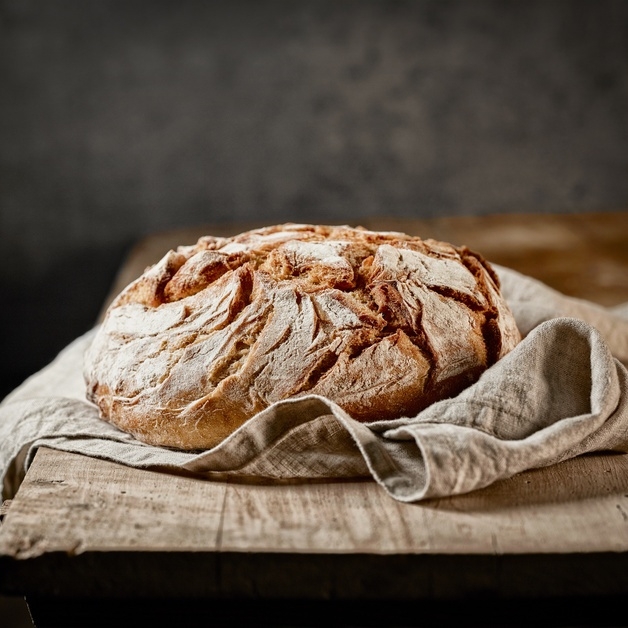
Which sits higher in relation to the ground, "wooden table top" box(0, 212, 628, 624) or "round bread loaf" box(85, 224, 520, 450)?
"round bread loaf" box(85, 224, 520, 450)

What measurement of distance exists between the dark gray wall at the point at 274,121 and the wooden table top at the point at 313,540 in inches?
109

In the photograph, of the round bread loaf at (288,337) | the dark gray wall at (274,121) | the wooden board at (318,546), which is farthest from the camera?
the dark gray wall at (274,121)

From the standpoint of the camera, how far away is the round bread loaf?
103cm

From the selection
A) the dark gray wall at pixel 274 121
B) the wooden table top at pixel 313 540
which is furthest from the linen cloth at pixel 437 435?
the dark gray wall at pixel 274 121

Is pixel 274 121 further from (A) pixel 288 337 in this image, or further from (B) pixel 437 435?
(B) pixel 437 435

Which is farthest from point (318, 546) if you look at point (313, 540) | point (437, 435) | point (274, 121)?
point (274, 121)

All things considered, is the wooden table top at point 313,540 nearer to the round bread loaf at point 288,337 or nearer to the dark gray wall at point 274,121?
the round bread loaf at point 288,337

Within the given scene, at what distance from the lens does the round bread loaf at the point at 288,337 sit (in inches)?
40.6

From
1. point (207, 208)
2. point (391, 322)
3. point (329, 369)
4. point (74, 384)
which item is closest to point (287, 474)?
point (329, 369)

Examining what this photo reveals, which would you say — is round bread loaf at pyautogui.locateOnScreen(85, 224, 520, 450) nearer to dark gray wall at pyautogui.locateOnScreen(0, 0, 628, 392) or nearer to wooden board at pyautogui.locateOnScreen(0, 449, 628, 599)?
wooden board at pyautogui.locateOnScreen(0, 449, 628, 599)

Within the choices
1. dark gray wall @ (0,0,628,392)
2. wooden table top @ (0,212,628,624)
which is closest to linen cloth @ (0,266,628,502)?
wooden table top @ (0,212,628,624)

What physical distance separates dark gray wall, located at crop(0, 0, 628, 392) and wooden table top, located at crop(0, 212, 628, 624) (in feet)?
9.07

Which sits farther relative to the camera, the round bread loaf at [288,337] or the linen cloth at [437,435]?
the round bread loaf at [288,337]

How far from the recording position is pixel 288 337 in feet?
3.42
